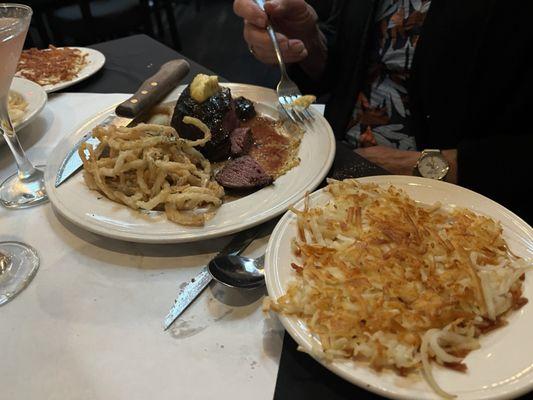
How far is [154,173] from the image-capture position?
1184 mm

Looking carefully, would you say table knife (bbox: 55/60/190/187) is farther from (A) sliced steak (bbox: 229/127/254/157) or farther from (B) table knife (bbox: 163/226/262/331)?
(B) table knife (bbox: 163/226/262/331)

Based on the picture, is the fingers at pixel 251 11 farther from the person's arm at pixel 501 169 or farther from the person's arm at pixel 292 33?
the person's arm at pixel 501 169

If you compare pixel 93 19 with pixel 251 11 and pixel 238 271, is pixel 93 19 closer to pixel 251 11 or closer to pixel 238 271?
pixel 251 11

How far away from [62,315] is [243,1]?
4.29 ft

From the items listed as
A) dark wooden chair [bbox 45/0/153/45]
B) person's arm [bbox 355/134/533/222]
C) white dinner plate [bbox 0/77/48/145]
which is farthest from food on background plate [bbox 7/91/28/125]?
dark wooden chair [bbox 45/0/153/45]

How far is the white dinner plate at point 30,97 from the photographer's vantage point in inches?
58.6

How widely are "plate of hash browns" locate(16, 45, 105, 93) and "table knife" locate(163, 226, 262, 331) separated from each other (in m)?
1.24

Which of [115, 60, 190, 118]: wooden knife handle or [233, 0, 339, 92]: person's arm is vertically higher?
[233, 0, 339, 92]: person's arm

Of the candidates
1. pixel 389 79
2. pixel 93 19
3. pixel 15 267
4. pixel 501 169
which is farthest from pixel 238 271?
pixel 93 19

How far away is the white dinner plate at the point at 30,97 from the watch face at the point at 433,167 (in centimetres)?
133

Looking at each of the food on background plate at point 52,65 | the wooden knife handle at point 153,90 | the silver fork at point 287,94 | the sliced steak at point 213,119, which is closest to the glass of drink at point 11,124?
the wooden knife handle at point 153,90

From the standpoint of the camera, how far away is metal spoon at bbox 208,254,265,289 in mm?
918

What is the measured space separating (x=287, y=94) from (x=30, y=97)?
95cm

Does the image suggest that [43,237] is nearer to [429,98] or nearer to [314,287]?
[314,287]
